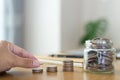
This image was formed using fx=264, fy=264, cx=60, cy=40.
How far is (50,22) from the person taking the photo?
3393 mm

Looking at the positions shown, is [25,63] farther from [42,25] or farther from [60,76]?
[42,25]

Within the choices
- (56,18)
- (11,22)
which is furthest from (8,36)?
(56,18)

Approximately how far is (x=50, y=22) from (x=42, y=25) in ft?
0.36

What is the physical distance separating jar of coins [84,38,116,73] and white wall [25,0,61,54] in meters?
2.61

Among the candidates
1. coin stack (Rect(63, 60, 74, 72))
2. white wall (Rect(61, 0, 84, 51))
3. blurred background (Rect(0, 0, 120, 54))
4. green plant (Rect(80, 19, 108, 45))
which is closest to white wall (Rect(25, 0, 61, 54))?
blurred background (Rect(0, 0, 120, 54))

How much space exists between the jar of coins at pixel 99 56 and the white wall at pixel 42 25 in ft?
8.57

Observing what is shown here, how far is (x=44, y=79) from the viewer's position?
66cm

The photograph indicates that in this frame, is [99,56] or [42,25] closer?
[99,56]

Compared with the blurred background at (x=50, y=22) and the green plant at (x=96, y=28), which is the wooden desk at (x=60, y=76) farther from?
the green plant at (x=96, y=28)

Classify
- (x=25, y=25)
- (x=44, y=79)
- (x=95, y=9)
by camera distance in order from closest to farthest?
(x=44, y=79) → (x=25, y=25) → (x=95, y=9)

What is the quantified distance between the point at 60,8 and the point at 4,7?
741 millimetres

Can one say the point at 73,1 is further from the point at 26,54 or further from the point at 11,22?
the point at 26,54

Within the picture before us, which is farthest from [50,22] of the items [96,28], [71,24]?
[96,28]

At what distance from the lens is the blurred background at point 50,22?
10.3 ft
